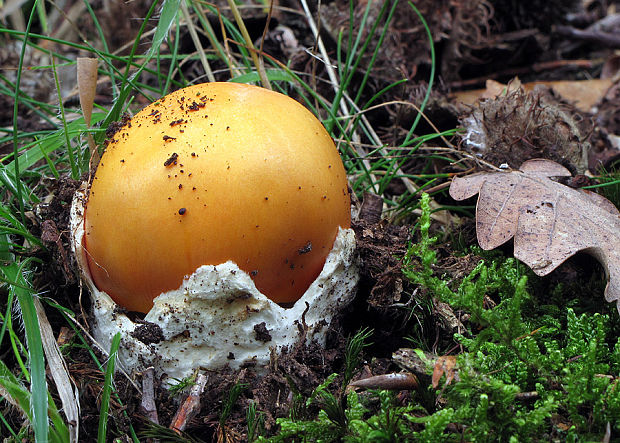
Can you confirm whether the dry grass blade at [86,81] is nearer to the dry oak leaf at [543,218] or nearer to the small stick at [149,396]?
the small stick at [149,396]

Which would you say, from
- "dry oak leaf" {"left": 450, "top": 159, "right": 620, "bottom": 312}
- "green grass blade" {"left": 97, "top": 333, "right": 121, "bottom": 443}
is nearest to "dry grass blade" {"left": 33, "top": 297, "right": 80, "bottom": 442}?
"green grass blade" {"left": 97, "top": 333, "right": 121, "bottom": 443}

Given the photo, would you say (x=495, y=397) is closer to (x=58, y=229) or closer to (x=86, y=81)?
(x=58, y=229)

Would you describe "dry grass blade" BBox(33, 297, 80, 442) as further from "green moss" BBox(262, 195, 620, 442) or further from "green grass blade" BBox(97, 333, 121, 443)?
"green moss" BBox(262, 195, 620, 442)

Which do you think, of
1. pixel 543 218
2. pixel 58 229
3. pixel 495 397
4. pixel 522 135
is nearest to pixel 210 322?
pixel 58 229

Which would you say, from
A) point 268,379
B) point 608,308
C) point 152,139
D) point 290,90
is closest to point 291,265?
point 268,379

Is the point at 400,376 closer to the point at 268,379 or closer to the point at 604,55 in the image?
the point at 268,379

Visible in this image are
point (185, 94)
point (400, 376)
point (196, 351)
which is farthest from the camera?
point (185, 94)
